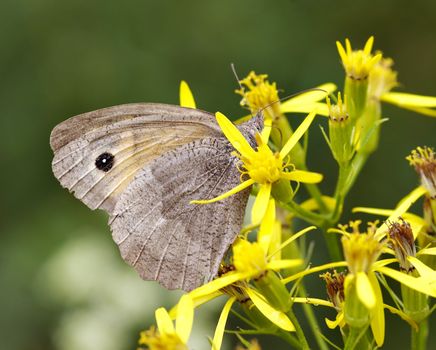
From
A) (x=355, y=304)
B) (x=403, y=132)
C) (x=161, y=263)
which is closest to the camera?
(x=355, y=304)

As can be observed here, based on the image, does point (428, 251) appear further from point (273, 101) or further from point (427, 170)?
point (273, 101)

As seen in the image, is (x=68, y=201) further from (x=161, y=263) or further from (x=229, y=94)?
(x=161, y=263)

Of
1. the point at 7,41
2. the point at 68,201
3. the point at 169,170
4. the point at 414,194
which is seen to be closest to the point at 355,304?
the point at 414,194

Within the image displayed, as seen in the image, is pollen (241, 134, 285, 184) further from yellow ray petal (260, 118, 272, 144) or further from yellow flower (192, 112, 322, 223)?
yellow ray petal (260, 118, 272, 144)

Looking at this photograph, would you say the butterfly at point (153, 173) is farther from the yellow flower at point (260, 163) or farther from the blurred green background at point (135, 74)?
the blurred green background at point (135, 74)

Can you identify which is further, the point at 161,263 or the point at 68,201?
the point at 68,201

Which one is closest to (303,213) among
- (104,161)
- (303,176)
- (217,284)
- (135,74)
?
(303,176)

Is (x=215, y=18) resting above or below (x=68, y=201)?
above
